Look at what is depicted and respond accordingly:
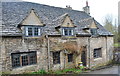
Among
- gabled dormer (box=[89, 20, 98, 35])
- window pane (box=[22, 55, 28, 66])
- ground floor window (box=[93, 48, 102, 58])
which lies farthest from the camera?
ground floor window (box=[93, 48, 102, 58])

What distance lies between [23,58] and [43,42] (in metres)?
2.60

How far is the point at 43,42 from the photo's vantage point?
10781mm

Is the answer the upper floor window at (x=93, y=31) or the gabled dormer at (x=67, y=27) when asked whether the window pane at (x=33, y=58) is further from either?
the upper floor window at (x=93, y=31)

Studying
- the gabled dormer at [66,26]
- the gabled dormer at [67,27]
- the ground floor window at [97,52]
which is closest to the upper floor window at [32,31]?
the gabled dormer at [66,26]

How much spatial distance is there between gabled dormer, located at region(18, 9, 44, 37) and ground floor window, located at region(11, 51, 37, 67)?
78.3 inches

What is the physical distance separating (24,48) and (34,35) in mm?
1678

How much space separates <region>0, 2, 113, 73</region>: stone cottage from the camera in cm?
938

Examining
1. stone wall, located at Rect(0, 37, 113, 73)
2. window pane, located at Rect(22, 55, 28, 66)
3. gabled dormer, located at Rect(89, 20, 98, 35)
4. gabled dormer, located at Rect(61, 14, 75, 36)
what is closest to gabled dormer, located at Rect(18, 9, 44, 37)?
stone wall, located at Rect(0, 37, 113, 73)

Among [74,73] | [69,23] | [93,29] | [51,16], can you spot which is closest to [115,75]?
[74,73]

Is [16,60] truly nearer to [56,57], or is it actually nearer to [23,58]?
[23,58]

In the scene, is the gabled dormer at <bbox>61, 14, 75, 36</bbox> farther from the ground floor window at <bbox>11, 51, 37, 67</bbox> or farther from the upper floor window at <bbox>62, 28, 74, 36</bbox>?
the ground floor window at <bbox>11, 51, 37, 67</bbox>

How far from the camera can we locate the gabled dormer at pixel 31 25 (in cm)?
985

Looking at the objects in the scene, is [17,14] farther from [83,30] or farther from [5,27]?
[83,30]

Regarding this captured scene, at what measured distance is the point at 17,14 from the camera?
1167 cm
